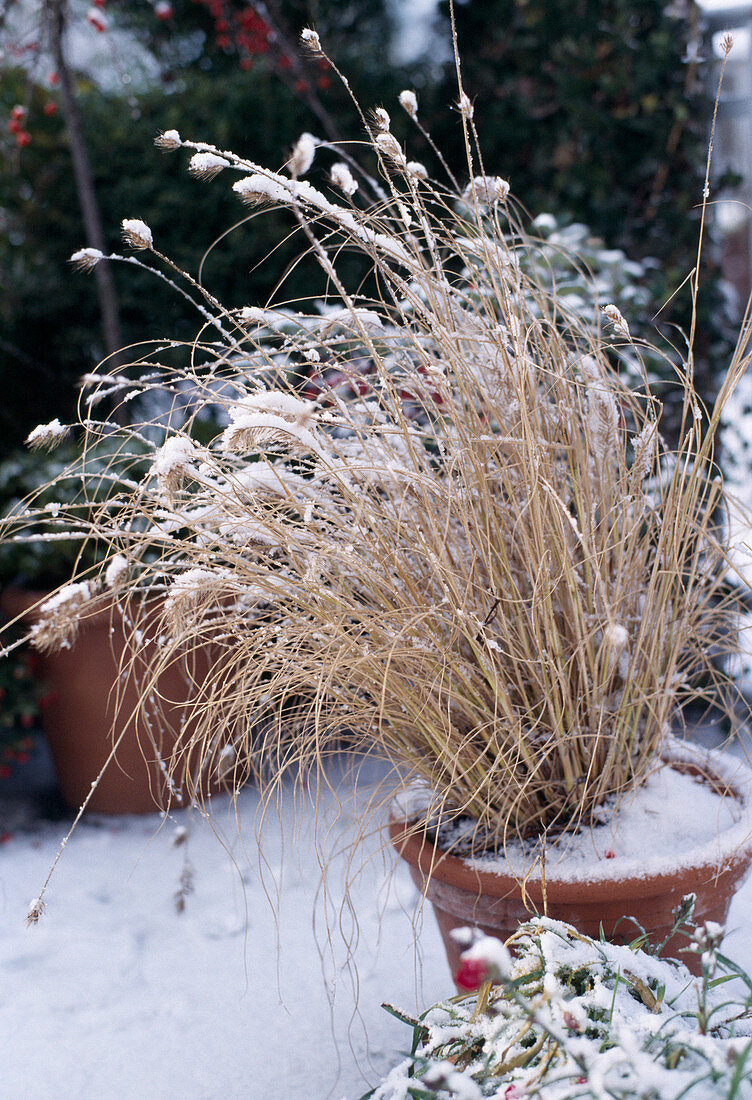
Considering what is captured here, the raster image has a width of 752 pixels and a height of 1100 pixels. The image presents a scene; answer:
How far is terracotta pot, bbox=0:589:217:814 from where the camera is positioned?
1761 mm

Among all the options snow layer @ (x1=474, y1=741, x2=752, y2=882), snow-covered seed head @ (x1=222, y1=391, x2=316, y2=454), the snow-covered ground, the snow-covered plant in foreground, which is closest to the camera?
the snow-covered plant in foreground

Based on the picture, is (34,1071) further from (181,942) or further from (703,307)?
(703,307)

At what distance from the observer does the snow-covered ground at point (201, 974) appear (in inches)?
44.8

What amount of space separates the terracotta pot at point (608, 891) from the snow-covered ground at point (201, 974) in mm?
65

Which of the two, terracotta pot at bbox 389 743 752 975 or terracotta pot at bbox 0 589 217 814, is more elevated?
terracotta pot at bbox 389 743 752 975

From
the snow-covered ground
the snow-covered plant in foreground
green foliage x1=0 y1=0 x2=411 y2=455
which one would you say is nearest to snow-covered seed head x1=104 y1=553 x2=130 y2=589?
the snow-covered ground

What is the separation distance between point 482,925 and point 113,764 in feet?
3.61

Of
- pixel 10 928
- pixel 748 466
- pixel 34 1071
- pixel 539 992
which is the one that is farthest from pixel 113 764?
pixel 748 466

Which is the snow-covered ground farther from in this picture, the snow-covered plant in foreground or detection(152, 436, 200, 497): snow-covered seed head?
detection(152, 436, 200, 497): snow-covered seed head

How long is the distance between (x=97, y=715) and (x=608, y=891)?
125 cm

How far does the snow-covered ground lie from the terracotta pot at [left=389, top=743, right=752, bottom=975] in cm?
6

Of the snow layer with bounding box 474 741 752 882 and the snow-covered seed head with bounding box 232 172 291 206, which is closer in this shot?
the snow-covered seed head with bounding box 232 172 291 206

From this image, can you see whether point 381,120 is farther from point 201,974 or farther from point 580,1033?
point 201,974

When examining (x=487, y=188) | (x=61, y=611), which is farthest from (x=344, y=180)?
(x=61, y=611)
